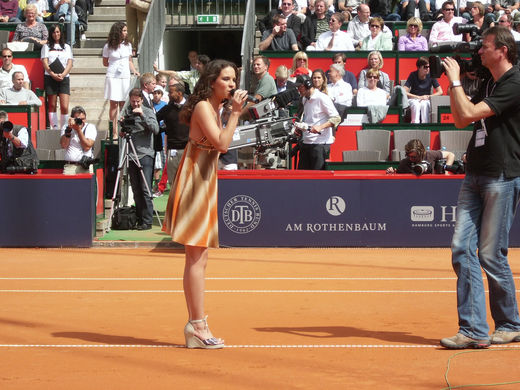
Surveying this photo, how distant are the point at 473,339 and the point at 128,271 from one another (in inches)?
211

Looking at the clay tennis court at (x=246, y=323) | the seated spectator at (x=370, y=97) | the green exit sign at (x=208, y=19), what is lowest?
the clay tennis court at (x=246, y=323)

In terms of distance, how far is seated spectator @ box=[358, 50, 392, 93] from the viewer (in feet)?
55.6

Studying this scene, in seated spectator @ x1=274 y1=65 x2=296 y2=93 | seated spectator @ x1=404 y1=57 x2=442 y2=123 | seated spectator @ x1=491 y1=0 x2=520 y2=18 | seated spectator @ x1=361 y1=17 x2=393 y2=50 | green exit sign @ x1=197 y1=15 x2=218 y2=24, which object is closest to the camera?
seated spectator @ x1=274 y1=65 x2=296 y2=93

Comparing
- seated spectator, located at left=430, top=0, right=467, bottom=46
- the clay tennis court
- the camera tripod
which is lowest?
the clay tennis court

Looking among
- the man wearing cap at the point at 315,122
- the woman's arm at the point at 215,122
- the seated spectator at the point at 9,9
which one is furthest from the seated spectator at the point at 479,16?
the woman's arm at the point at 215,122

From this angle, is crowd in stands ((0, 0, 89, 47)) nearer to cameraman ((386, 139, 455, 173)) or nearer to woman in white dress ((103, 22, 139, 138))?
woman in white dress ((103, 22, 139, 138))

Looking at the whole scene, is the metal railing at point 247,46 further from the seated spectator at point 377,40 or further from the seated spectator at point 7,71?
the seated spectator at point 7,71

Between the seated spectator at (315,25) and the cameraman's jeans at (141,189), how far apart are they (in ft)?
19.6

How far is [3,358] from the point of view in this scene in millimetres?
6691

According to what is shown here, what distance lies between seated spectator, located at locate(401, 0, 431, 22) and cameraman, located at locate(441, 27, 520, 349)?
47.4 feet

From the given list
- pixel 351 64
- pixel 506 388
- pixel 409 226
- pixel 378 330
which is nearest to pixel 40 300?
pixel 378 330

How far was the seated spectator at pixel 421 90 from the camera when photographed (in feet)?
56.3

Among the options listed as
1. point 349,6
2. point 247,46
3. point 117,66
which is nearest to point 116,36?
point 117,66

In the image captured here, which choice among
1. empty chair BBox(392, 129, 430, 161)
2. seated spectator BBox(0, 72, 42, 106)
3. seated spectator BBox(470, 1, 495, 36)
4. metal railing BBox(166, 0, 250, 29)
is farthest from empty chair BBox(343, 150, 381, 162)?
metal railing BBox(166, 0, 250, 29)
